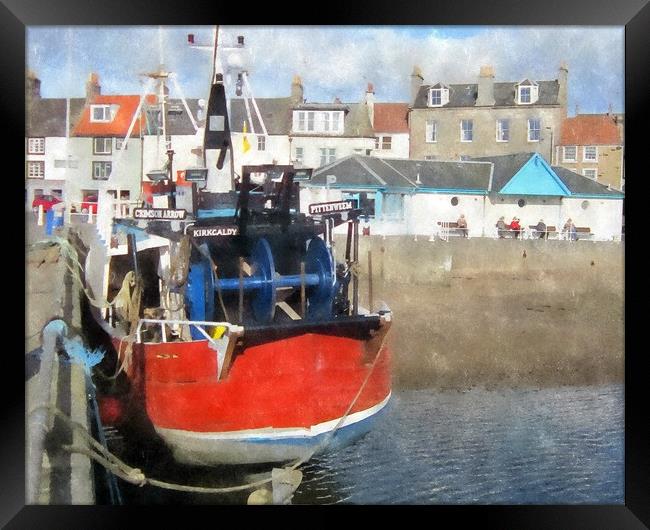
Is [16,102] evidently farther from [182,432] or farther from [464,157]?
[464,157]

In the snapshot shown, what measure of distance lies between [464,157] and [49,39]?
2909 millimetres

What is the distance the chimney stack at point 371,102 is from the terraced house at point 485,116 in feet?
0.90

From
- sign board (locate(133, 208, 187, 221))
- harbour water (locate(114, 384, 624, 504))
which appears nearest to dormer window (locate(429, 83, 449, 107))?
sign board (locate(133, 208, 187, 221))

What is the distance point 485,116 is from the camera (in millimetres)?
5812

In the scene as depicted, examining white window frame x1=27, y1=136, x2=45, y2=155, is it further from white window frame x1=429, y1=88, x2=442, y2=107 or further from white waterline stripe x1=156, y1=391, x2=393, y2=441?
white window frame x1=429, y1=88, x2=442, y2=107

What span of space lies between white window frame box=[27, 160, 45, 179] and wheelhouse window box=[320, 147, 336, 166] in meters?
1.86

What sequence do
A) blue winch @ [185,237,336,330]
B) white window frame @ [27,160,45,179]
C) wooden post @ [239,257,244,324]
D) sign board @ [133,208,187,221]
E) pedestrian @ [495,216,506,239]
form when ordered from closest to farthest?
wooden post @ [239,257,244,324] < blue winch @ [185,237,336,330] < sign board @ [133,208,187,221] < white window frame @ [27,160,45,179] < pedestrian @ [495,216,506,239]

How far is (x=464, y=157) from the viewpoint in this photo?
5.80 meters

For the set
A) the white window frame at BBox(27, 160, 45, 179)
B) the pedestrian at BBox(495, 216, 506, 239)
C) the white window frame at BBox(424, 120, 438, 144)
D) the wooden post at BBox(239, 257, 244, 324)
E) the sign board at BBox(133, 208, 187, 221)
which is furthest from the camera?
→ the pedestrian at BBox(495, 216, 506, 239)

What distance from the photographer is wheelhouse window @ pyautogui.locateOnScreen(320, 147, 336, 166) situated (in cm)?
566

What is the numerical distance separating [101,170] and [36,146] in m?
0.45

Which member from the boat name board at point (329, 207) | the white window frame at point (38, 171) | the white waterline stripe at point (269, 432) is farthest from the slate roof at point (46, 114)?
the white waterline stripe at point (269, 432)

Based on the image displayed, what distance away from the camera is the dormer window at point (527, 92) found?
18.5 ft

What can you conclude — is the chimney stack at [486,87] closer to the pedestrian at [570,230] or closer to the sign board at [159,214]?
the pedestrian at [570,230]
